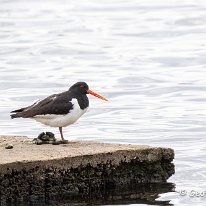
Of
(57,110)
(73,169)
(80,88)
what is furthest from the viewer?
(80,88)

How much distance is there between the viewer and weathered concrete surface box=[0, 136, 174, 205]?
13.1 metres

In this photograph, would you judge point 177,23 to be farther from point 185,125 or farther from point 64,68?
point 185,125

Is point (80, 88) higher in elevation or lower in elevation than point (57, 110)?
higher

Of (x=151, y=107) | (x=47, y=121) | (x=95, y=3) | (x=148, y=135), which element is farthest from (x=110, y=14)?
(x=47, y=121)

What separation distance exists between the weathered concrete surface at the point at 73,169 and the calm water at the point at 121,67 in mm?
541

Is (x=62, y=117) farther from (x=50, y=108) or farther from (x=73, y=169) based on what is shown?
(x=73, y=169)

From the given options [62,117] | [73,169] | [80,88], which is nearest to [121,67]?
[80,88]

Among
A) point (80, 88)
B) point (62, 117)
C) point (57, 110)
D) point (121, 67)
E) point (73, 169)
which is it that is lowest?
point (73, 169)

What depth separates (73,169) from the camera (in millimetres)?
13523

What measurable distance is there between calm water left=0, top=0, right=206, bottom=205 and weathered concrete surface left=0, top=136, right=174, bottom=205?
0.54 meters

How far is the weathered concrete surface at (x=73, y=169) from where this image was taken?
43.0 feet

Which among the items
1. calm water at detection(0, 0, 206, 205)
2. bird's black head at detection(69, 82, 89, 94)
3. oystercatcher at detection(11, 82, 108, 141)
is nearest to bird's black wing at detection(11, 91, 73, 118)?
oystercatcher at detection(11, 82, 108, 141)

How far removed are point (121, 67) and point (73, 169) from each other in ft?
51.9

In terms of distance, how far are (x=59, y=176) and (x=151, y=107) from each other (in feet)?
33.9
